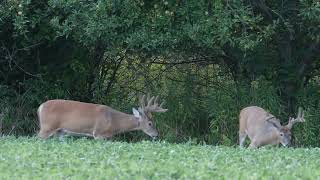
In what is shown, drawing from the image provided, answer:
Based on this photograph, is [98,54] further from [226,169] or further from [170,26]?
[226,169]

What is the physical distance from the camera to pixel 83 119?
14.3 m

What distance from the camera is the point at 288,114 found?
52.6 feet

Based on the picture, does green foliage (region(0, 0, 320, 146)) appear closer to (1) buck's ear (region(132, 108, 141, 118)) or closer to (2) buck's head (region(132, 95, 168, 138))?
(2) buck's head (region(132, 95, 168, 138))

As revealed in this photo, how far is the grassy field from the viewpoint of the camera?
7.66 m

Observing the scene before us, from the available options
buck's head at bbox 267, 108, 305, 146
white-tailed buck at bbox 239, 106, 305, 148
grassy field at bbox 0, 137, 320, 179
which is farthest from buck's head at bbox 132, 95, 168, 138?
grassy field at bbox 0, 137, 320, 179

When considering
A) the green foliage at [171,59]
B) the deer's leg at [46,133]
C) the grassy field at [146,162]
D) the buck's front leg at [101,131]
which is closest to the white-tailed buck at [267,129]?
the green foliage at [171,59]

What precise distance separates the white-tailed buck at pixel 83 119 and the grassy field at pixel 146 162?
10.0ft

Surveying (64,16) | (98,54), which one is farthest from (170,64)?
(64,16)

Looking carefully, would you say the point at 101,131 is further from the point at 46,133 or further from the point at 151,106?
the point at 151,106

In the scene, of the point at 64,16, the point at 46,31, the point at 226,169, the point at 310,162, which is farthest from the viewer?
the point at 46,31

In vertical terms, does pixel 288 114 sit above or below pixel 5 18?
below

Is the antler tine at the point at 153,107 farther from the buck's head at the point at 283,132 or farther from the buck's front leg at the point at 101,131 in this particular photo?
the buck's head at the point at 283,132

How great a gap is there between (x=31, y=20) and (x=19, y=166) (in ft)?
21.4

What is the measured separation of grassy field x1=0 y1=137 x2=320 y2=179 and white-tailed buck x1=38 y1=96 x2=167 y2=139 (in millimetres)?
3049
